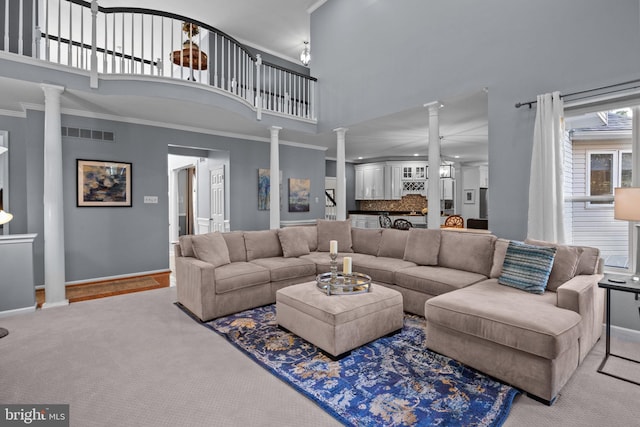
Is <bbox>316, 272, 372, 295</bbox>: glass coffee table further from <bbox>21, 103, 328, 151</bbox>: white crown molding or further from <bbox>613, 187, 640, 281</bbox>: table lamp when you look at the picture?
<bbox>21, 103, 328, 151</bbox>: white crown molding

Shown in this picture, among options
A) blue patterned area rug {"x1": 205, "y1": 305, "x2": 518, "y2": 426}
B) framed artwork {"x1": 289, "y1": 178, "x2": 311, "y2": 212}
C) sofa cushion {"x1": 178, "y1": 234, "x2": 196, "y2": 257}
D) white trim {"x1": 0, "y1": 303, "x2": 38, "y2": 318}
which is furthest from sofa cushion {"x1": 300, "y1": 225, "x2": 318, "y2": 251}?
white trim {"x1": 0, "y1": 303, "x2": 38, "y2": 318}

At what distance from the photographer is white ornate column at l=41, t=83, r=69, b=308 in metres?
3.96

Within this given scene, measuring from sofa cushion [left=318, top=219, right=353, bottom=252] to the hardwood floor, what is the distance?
2.57 metres

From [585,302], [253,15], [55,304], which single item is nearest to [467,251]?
[585,302]

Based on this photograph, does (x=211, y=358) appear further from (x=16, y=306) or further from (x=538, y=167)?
(x=538, y=167)

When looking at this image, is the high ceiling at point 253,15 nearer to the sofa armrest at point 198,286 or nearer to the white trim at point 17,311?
the sofa armrest at point 198,286

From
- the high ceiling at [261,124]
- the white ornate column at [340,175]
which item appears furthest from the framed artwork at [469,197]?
the white ornate column at [340,175]

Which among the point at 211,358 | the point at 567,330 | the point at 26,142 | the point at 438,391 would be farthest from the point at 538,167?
the point at 26,142

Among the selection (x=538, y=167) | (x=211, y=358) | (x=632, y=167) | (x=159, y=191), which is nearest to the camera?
(x=211, y=358)

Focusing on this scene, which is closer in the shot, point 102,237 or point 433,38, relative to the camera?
point 433,38

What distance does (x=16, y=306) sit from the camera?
3715 mm

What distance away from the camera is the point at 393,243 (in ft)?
15.0

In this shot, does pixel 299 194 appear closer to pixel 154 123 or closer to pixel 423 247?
pixel 154 123

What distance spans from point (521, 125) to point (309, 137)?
4.31 meters
